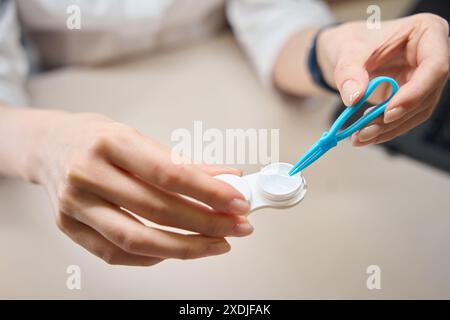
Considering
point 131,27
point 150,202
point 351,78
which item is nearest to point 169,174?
point 150,202

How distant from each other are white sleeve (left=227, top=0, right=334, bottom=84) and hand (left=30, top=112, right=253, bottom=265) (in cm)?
24

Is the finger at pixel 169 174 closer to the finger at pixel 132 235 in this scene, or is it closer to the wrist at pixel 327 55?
the finger at pixel 132 235

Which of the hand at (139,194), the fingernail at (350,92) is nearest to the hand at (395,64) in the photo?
the fingernail at (350,92)

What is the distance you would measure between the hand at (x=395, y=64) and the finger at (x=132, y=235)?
131 mm

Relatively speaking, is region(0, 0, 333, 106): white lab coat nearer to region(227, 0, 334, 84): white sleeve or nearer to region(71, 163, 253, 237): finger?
→ region(227, 0, 334, 84): white sleeve

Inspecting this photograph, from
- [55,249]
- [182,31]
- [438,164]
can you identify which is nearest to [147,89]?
[182,31]

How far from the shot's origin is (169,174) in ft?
0.94

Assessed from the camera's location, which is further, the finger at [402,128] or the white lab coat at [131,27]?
the white lab coat at [131,27]

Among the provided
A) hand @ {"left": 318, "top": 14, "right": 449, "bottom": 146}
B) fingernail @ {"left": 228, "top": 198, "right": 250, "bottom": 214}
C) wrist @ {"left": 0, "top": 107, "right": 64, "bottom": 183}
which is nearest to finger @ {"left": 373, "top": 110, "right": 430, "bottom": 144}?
hand @ {"left": 318, "top": 14, "right": 449, "bottom": 146}

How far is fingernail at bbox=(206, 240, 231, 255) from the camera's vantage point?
1.06 feet

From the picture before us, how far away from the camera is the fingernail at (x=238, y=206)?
30 centimetres

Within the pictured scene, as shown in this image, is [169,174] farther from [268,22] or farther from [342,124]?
[268,22]

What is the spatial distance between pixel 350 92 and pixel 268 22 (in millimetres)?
260

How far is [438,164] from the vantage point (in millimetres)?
511
